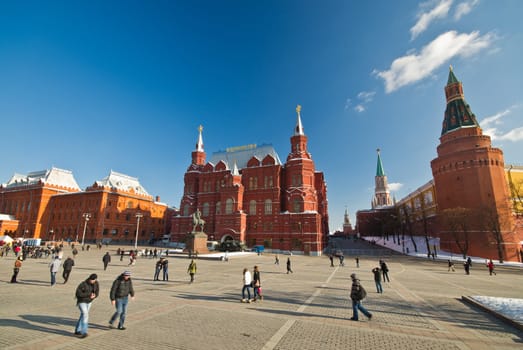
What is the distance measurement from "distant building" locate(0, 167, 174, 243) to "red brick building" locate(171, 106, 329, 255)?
20161 millimetres

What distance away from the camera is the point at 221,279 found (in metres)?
16.7

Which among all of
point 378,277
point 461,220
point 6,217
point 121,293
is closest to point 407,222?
point 461,220

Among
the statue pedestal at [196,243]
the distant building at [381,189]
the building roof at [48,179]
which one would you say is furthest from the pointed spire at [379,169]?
the building roof at [48,179]

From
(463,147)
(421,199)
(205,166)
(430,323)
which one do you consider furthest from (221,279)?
(421,199)

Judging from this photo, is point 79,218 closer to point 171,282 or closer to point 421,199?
point 171,282

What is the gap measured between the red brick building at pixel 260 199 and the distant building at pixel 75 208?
20161mm

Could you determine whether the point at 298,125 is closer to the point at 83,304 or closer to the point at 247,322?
the point at 247,322

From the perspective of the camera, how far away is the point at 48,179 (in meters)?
71.9

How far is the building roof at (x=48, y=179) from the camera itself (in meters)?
72.7

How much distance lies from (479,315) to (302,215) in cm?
3680

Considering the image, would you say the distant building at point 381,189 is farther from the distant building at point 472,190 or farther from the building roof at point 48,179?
the building roof at point 48,179

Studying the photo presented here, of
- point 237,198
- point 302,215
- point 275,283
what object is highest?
point 237,198

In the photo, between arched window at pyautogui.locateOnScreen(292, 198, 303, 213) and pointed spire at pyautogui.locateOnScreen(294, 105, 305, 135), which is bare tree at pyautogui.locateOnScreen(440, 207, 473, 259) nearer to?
arched window at pyautogui.locateOnScreen(292, 198, 303, 213)

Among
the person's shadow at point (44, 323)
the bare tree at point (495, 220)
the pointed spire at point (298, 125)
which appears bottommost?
the person's shadow at point (44, 323)
